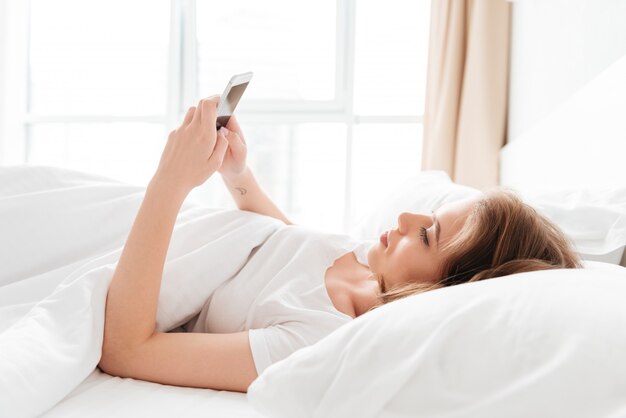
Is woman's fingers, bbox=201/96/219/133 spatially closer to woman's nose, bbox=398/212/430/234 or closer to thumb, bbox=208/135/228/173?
thumb, bbox=208/135/228/173

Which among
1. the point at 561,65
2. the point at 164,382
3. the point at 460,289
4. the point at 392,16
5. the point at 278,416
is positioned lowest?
the point at 164,382

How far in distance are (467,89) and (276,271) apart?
2142 mm

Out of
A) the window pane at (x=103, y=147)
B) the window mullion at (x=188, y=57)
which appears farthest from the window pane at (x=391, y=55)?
the window pane at (x=103, y=147)

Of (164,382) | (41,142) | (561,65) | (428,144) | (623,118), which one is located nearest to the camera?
(164,382)

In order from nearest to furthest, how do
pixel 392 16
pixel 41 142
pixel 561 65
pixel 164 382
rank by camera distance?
pixel 164 382 < pixel 561 65 < pixel 392 16 < pixel 41 142

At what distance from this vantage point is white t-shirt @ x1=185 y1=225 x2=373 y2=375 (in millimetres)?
982

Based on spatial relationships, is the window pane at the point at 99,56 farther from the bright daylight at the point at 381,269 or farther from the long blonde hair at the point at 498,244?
the long blonde hair at the point at 498,244

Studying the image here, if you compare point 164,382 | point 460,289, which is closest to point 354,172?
point 164,382

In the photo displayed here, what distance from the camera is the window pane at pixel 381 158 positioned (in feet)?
12.0

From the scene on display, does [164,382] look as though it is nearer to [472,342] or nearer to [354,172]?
[472,342]

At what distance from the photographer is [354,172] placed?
3689mm

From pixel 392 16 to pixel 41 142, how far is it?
2277mm

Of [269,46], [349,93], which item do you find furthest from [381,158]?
[269,46]

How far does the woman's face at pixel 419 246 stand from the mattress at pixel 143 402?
1.10 feet
